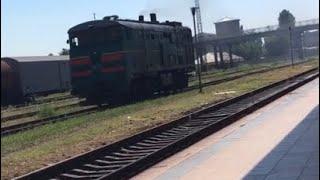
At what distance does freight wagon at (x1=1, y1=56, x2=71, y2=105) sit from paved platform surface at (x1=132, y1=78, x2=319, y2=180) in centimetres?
2406

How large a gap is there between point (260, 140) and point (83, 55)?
16.3 m

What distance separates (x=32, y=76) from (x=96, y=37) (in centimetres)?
1486

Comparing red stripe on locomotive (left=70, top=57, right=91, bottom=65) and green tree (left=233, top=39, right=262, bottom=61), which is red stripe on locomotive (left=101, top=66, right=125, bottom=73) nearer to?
red stripe on locomotive (left=70, top=57, right=91, bottom=65)

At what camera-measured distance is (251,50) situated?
128 meters

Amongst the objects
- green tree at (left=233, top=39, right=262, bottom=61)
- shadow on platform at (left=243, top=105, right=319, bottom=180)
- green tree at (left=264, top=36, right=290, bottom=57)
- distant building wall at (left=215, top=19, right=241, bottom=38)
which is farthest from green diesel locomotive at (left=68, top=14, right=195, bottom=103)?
distant building wall at (left=215, top=19, right=241, bottom=38)

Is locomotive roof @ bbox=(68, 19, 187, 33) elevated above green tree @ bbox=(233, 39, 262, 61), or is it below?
above

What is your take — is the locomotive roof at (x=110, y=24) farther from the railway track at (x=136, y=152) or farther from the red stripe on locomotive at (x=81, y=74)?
the railway track at (x=136, y=152)

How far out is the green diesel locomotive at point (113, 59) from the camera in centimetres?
2542

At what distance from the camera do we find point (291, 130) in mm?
11617

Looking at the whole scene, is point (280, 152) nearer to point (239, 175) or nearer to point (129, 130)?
point (239, 175)

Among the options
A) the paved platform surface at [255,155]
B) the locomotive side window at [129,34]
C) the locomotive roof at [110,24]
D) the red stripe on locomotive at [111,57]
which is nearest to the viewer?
the paved platform surface at [255,155]

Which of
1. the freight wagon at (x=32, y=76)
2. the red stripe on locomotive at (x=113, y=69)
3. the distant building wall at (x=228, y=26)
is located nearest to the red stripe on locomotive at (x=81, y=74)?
the red stripe on locomotive at (x=113, y=69)

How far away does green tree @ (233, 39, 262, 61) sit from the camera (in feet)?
420

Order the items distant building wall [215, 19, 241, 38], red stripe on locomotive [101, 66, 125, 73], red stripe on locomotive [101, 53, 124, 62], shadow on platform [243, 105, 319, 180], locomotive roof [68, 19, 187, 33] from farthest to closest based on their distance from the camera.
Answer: distant building wall [215, 19, 241, 38], locomotive roof [68, 19, 187, 33], red stripe on locomotive [101, 53, 124, 62], red stripe on locomotive [101, 66, 125, 73], shadow on platform [243, 105, 319, 180]
